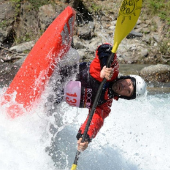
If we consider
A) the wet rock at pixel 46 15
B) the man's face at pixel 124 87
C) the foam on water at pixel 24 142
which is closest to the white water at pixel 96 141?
the foam on water at pixel 24 142

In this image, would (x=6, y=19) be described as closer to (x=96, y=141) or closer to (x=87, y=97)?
(x=96, y=141)

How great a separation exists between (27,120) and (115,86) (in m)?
0.98

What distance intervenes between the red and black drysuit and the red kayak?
406 mm

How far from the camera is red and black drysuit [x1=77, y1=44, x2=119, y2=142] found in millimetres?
2686

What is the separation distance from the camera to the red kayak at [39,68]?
3.06 meters

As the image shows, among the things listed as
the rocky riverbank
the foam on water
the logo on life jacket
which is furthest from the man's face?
the rocky riverbank

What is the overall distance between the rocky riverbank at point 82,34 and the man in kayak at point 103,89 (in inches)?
187

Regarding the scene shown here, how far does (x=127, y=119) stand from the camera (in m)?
4.49

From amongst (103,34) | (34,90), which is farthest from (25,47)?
(34,90)

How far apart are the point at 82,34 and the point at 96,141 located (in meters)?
5.40

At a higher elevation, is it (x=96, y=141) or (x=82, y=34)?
Result: (x=96, y=141)

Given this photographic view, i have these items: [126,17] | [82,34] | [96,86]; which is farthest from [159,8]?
[96,86]

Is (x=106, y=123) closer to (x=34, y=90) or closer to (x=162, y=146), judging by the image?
(x=162, y=146)

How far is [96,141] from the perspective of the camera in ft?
12.1
